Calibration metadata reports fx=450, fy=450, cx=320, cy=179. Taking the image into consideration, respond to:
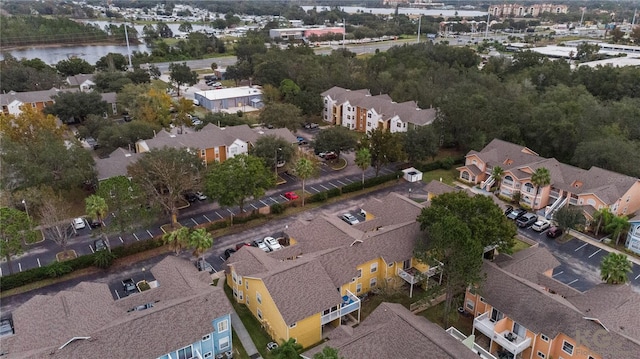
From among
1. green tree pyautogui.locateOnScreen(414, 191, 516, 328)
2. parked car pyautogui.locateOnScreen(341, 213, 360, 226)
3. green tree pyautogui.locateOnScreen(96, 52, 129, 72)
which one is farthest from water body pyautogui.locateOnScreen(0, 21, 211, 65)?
green tree pyautogui.locateOnScreen(414, 191, 516, 328)

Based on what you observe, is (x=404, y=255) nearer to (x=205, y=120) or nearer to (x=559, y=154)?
(x=559, y=154)

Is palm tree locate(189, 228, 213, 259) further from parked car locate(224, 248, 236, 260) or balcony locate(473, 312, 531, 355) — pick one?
balcony locate(473, 312, 531, 355)

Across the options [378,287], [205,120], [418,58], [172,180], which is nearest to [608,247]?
[378,287]

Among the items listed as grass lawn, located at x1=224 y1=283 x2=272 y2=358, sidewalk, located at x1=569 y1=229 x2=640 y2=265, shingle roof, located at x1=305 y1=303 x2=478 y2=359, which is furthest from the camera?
sidewalk, located at x1=569 y1=229 x2=640 y2=265

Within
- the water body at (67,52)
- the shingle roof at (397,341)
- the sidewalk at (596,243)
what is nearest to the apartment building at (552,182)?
the sidewalk at (596,243)

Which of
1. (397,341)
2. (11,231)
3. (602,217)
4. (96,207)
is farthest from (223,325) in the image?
(602,217)

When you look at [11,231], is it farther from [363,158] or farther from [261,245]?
[363,158]

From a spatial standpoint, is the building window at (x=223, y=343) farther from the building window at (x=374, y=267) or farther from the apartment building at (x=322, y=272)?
the building window at (x=374, y=267)
